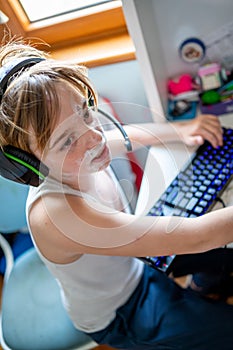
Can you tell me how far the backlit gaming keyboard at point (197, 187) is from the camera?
0.80 m

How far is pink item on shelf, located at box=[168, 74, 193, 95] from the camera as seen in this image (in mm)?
1082

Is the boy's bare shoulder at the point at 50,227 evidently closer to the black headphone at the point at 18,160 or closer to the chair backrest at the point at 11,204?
the black headphone at the point at 18,160

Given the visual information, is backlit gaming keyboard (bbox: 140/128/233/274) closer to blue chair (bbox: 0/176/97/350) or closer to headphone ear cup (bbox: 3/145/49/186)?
headphone ear cup (bbox: 3/145/49/186)

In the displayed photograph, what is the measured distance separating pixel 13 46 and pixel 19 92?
17 centimetres

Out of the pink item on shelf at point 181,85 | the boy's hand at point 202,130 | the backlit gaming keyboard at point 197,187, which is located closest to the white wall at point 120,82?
the pink item on shelf at point 181,85

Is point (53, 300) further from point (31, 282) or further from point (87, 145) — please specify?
point (87, 145)

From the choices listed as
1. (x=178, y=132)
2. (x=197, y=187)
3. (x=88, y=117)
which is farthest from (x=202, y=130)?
(x=88, y=117)

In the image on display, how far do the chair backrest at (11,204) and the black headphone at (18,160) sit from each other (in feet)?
1.08

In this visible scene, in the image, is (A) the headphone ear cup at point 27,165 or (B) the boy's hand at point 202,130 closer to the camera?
(A) the headphone ear cup at point 27,165

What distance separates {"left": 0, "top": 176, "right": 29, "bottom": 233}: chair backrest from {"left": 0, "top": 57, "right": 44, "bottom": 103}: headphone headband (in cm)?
41

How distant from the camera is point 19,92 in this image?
0.65 meters

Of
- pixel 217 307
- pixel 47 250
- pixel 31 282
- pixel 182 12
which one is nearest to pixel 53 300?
pixel 31 282

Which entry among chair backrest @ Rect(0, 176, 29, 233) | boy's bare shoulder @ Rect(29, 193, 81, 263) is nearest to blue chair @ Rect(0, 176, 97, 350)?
chair backrest @ Rect(0, 176, 29, 233)

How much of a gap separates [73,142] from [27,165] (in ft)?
0.28
